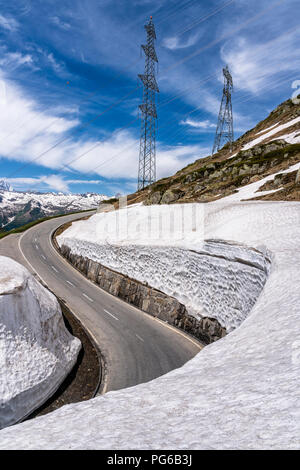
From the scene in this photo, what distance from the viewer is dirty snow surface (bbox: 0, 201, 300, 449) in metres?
3.07

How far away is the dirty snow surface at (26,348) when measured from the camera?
458 inches

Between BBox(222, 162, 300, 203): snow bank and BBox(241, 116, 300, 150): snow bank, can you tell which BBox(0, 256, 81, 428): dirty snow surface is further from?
BBox(241, 116, 300, 150): snow bank

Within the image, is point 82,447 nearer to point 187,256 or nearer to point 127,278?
point 187,256

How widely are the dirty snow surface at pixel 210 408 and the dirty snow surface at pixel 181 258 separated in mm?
7356

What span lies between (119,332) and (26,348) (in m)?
9.00

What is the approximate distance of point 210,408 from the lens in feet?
12.2

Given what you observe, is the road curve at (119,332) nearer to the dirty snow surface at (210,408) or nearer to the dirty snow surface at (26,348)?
the dirty snow surface at (26,348)

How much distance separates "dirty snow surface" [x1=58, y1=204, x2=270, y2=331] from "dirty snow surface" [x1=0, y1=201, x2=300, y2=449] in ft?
24.1

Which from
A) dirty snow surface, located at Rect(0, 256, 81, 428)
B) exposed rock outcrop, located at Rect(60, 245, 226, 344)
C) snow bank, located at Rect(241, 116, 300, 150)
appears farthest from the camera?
snow bank, located at Rect(241, 116, 300, 150)

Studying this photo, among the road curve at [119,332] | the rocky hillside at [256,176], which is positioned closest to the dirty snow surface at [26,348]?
the road curve at [119,332]

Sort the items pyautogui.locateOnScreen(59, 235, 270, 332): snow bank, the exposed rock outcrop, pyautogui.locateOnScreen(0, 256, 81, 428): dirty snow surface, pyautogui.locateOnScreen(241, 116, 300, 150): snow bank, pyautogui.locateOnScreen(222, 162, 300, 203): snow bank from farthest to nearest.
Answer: pyautogui.locateOnScreen(241, 116, 300, 150): snow bank < pyautogui.locateOnScreen(222, 162, 300, 203): snow bank < the exposed rock outcrop < pyautogui.locateOnScreen(59, 235, 270, 332): snow bank < pyautogui.locateOnScreen(0, 256, 81, 428): dirty snow surface

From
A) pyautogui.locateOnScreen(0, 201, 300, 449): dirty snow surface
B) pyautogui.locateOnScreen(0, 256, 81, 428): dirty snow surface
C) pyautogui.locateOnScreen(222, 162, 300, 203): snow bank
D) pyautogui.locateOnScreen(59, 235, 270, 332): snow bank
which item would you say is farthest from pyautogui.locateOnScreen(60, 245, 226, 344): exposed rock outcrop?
pyautogui.locateOnScreen(222, 162, 300, 203): snow bank

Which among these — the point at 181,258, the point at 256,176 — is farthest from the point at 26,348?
the point at 256,176

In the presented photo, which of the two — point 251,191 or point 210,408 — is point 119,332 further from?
point 251,191
